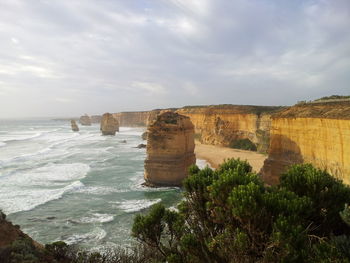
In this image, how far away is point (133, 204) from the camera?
842 inches

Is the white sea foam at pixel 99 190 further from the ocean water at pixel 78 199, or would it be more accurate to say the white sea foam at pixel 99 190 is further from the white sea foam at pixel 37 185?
the white sea foam at pixel 37 185

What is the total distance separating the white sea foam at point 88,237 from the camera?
15148mm

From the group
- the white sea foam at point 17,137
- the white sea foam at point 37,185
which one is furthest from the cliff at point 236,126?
the white sea foam at point 17,137

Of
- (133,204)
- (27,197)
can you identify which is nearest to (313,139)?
(133,204)

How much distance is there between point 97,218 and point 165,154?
386 inches

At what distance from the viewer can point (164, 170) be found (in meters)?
26.3

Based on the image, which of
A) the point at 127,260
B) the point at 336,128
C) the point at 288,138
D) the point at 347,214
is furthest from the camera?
the point at 288,138

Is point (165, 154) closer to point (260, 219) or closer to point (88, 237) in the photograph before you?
point (88, 237)

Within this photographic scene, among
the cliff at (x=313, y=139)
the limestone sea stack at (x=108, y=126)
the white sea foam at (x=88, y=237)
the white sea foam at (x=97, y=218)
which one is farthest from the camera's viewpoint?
the limestone sea stack at (x=108, y=126)

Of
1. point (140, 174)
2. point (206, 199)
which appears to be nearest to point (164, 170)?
point (140, 174)

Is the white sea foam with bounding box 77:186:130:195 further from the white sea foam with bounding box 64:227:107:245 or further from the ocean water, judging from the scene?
the white sea foam with bounding box 64:227:107:245

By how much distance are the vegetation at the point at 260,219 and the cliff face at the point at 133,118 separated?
13069 centimetres

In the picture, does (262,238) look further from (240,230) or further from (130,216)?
(130,216)

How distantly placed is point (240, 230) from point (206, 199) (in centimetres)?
179
